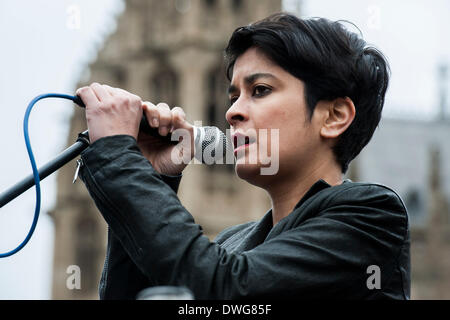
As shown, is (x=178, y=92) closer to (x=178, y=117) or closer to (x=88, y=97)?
(x=178, y=117)

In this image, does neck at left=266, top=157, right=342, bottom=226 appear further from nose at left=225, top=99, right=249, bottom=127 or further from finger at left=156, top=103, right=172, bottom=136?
finger at left=156, top=103, right=172, bottom=136

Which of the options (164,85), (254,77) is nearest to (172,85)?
(164,85)

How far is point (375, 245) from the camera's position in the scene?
2.76 meters

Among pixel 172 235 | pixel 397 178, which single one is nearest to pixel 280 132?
pixel 172 235

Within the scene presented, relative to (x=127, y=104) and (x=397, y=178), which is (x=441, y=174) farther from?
(x=127, y=104)

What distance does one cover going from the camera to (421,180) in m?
42.6

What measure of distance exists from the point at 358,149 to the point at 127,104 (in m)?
0.73

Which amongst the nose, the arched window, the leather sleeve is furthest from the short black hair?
the arched window

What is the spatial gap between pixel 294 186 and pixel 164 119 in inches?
16.2

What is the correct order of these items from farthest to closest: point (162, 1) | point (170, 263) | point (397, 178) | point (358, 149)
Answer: point (397, 178), point (162, 1), point (358, 149), point (170, 263)

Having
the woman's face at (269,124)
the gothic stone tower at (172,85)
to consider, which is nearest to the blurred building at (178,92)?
the gothic stone tower at (172,85)

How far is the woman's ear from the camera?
10.3 ft

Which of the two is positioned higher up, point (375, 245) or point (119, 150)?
point (119, 150)

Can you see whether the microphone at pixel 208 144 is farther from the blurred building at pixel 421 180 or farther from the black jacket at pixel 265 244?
the blurred building at pixel 421 180
